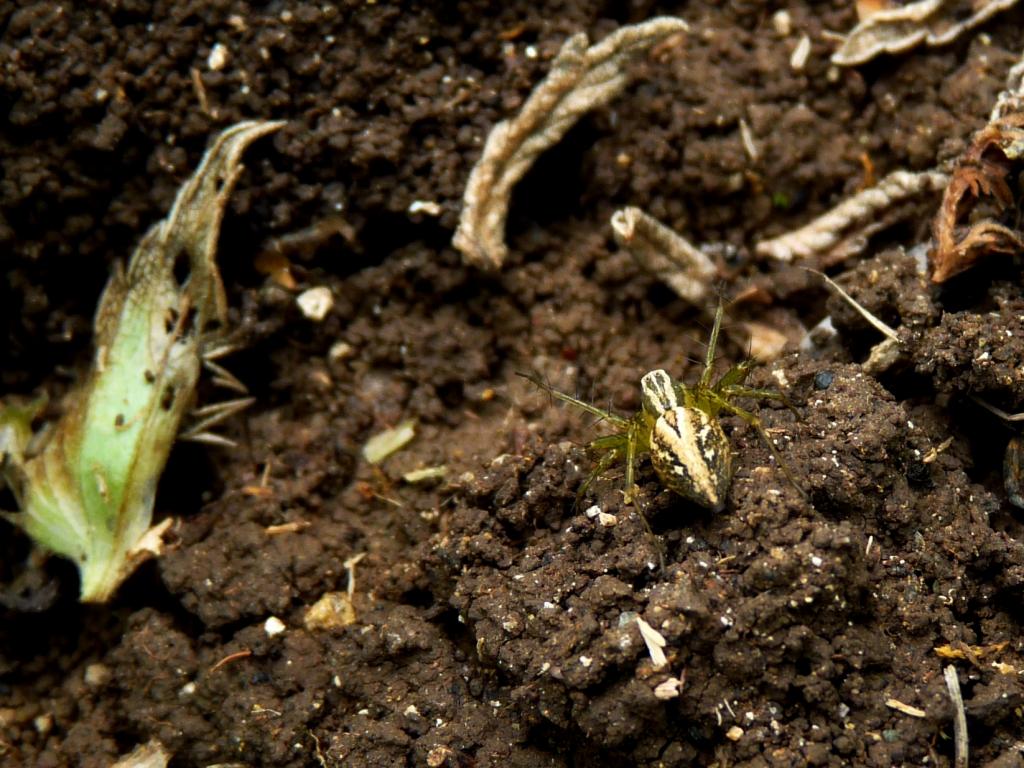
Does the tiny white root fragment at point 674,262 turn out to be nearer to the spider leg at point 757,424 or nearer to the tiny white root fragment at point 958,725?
the spider leg at point 757,424

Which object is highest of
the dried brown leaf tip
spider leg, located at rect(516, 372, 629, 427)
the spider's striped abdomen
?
the dried brown leaf tip

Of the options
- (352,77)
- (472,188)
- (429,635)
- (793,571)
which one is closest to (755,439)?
(793,571)

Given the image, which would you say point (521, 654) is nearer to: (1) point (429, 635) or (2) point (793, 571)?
(1) point (429, 635)

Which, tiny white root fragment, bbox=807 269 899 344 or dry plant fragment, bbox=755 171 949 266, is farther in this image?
dry plant fragment, bbox=755 171 949 266

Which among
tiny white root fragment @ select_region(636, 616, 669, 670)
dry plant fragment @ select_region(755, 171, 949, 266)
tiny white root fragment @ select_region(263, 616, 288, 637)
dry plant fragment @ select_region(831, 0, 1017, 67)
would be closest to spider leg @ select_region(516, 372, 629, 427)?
tiny white root fragment @ select_region(636, 616, 669, 670)

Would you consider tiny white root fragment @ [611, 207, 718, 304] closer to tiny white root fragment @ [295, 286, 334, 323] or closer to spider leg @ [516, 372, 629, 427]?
spider leg @ [516, 372, 629, 427]
